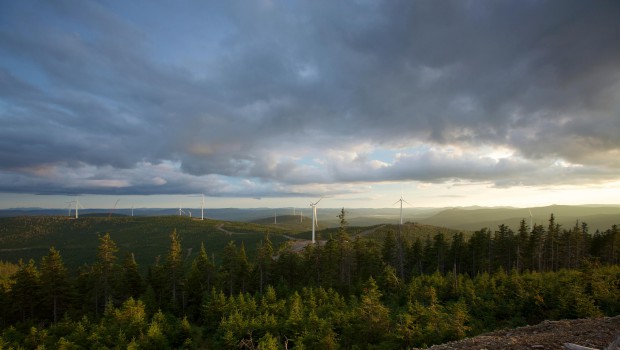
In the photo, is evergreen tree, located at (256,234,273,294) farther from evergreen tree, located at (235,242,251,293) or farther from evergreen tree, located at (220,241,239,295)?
evergreen tree, located at (220,241,239,295)

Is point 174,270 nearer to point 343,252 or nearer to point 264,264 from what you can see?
point 264,264

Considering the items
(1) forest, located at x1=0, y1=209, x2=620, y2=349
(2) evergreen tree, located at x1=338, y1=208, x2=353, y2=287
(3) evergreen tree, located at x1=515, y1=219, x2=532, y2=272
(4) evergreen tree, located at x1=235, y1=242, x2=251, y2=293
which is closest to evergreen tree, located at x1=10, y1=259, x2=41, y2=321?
(1) forest, located at x1=0, y1=209, x2=620, y2=349

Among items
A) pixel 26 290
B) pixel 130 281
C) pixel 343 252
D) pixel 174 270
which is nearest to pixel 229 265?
pixel 174 270

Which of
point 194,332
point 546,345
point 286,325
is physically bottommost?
point 194,332

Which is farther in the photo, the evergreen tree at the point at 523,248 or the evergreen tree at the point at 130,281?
the evergreen tree at the point at 523,248

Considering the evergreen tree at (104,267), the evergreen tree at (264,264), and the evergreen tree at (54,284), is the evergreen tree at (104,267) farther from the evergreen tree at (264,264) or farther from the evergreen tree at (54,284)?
the evergreen tree at (264,264)

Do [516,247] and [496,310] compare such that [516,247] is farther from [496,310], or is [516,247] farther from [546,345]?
[546,345]

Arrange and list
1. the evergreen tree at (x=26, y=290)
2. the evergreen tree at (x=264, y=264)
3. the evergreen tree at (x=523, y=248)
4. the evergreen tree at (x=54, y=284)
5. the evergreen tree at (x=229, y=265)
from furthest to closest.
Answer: the evergreen tree at (x=523, y=248)
the evergreen tree at (x=264, y=264)
the evergreen tree at (x=229, y=265)
the evergreen tree at (x=26, y=290)
the evergreen tree at (x=54, y=284)

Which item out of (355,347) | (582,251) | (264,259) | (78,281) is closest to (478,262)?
(582,251)

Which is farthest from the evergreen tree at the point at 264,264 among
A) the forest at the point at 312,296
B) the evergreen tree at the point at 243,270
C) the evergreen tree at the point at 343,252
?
the evergreen tree at the point at 343,252
